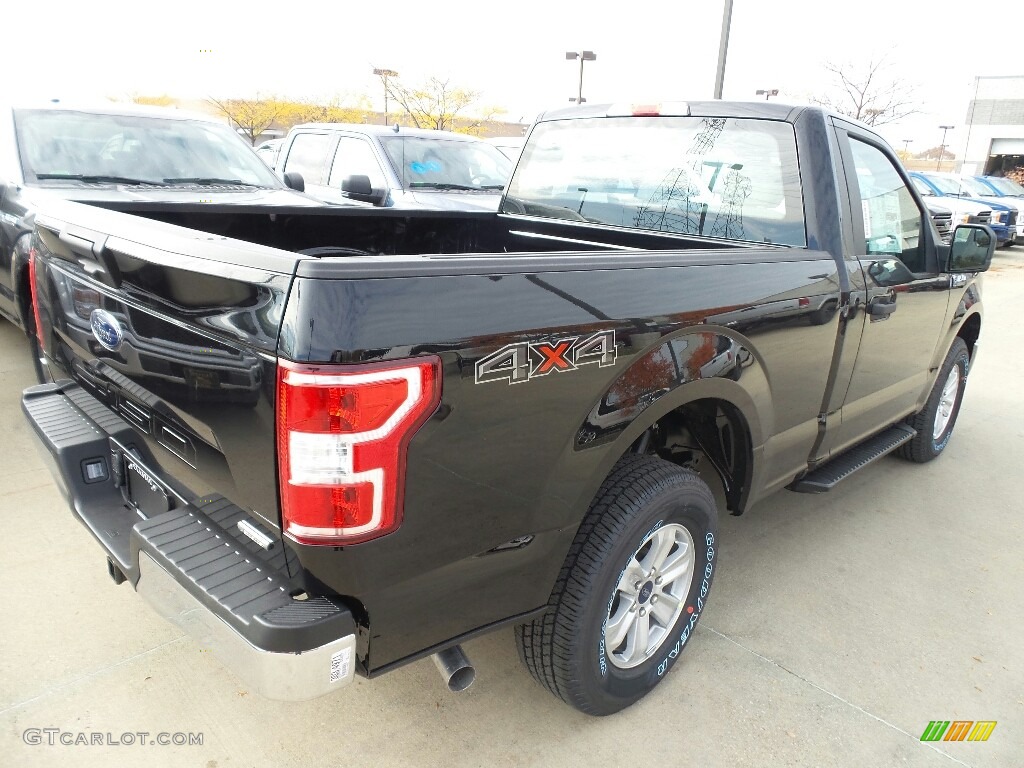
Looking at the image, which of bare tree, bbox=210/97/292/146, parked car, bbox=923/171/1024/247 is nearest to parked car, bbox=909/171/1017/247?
parked car, bbox=923/171/1024/247

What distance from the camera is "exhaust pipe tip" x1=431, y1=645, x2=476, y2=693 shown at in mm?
1872

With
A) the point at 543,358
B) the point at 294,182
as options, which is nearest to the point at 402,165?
the point at 294,182

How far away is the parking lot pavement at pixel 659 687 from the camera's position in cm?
225

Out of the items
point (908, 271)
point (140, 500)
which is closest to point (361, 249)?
point (140, 500)

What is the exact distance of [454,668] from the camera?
6.15 feet

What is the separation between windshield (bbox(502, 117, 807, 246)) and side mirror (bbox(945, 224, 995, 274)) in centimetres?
115

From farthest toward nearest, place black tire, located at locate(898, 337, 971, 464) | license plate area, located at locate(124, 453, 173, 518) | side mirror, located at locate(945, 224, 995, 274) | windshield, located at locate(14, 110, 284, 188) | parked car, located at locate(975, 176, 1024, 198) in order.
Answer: parked car, located at locate(975, 176, 1024, 198) → windshield, located at locate(14, 110, 284, 188) → black tire, located at locate(898, 337, 971, 464) → side mirror, located at locate(945, 224, 995, 274) → license plate area, located at locate(124, 453, 173, 518)

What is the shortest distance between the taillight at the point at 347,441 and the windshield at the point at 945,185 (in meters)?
18.8

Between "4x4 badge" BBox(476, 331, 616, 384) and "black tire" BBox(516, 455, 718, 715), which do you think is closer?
"4x4 badge" BBox(476, 331, 616, 384)

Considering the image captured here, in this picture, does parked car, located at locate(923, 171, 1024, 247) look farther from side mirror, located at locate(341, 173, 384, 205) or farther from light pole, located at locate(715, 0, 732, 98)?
side mirror, located at locate(341, 173, 384, 205)

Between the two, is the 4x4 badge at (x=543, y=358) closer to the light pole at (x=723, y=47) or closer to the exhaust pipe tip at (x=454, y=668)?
the exhaust pipe tip at (x=454, y=668)

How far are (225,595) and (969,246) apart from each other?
137 inches

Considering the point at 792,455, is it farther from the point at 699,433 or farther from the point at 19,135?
the point at 19,135

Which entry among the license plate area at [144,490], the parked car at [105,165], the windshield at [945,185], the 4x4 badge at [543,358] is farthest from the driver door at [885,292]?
the windshield at [945,185]
